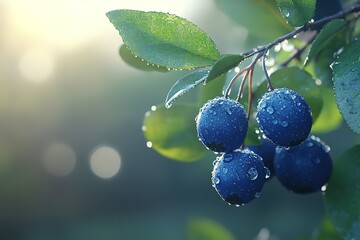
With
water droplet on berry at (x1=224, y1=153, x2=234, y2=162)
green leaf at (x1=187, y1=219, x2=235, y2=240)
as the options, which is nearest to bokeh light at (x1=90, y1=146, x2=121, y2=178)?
green leaf at (x1=187, y1=219, x2=235, y2=240)

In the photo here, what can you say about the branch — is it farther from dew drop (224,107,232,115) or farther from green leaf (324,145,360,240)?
Answer: green leaf (324,145,360,240)

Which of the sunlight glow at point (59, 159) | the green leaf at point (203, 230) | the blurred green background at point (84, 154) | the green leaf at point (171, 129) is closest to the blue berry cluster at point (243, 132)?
the green leaf at point (171, 129)

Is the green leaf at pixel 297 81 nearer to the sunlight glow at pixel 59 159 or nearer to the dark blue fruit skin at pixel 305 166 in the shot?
the dark blue fruit skin at pixel 305 166

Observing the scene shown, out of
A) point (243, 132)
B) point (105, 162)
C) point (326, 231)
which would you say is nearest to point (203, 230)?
point (326, 231)

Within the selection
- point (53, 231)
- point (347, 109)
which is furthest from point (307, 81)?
point (53, 231)

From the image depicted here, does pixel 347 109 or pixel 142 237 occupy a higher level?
pixel 347 109

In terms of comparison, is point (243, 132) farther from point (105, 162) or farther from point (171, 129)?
point (105, 162)

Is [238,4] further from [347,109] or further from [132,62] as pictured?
[347,109]
